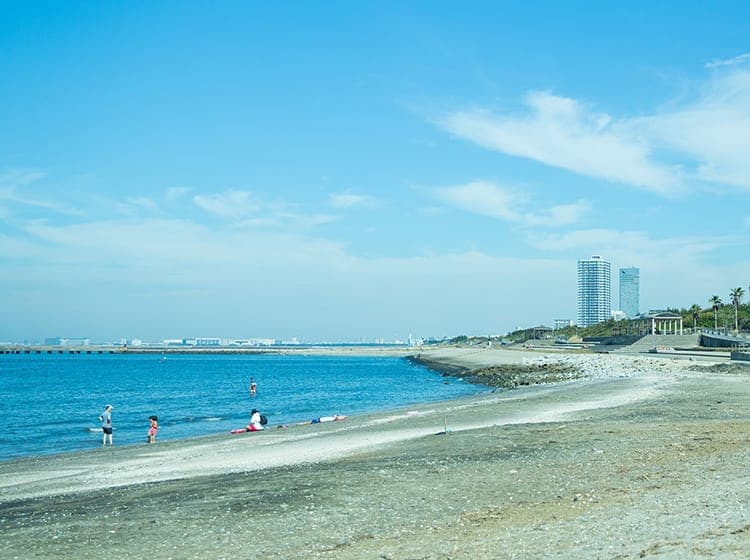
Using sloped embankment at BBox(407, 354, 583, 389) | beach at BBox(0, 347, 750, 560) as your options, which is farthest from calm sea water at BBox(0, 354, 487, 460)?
beach at BBox(0, 347, 750, 560)

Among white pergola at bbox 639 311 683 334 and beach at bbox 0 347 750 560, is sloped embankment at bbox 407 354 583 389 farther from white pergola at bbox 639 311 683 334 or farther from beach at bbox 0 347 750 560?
white pergola at bbox 639 311 683 334

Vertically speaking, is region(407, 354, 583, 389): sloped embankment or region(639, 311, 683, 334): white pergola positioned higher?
region(639, 311, 683, 334): white pergola

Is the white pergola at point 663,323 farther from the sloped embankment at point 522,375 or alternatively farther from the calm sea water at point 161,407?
the calm sea water at point 161,407

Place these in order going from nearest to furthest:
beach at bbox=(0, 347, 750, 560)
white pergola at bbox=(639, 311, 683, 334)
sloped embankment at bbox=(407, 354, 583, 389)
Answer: beach at bbox=(0, 347, 750, 560) < sloped embankment at bbox=(407, 354, 583, 389) < white pergola at bbox=(639, 311, 683, 334)

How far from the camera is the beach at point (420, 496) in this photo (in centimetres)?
955

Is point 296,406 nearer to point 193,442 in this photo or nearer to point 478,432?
point 193,442

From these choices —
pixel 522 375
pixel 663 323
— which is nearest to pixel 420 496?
pixel 522 375

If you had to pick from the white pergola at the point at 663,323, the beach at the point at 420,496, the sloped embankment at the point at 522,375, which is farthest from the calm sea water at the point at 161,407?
the white pergola at the point at 663,323

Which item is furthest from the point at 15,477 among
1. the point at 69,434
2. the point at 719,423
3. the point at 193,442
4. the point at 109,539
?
the point at 719,423

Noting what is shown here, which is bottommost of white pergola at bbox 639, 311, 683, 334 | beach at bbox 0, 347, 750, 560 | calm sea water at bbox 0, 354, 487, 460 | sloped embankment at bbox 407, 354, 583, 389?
calm sea water at bbox 0, 354, 487, 460

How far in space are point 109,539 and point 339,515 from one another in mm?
3422

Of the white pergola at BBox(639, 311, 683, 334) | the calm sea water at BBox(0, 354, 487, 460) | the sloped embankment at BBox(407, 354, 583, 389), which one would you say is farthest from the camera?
the white pergola at BBox(639, 311, 683, 334)

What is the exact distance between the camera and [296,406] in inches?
2046

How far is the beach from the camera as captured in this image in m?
9.55
